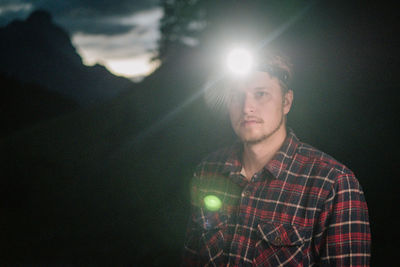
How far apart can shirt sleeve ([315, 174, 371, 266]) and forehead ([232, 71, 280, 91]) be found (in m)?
0.97

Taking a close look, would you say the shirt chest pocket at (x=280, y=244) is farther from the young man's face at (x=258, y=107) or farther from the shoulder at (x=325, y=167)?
the young man's face at (x=258, y=107)

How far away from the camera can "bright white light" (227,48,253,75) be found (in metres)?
2.42

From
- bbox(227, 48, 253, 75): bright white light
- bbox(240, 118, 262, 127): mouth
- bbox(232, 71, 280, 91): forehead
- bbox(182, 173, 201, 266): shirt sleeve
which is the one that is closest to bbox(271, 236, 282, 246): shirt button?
bbox(182, 173, 201, 266): shirt sleeve

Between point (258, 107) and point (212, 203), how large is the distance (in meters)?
0.97

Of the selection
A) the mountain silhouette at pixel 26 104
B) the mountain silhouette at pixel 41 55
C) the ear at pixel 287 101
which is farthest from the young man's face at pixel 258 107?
the mountain silhouette at pixel 41 55

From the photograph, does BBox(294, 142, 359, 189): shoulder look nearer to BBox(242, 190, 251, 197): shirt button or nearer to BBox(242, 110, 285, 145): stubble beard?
BBox(242, 110, 285, 145): stubble beard

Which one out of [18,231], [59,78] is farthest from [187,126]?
[59,78]

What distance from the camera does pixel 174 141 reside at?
16.0ft

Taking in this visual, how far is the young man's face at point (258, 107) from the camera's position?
7.34 feet

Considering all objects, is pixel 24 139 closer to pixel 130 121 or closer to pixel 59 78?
pixel 130 121

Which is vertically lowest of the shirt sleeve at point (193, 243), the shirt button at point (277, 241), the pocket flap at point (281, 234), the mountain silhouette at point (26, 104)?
the shirt sleeve at point (193, 243)

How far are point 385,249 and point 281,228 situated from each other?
1700 mm

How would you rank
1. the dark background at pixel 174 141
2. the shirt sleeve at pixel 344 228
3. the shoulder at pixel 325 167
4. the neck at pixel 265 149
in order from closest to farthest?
the shirt sleeve at pixel 344 228 → the shoulder at pixel 325 167 → the neck at pixel 265 149 → the dark background at pixel 174 141

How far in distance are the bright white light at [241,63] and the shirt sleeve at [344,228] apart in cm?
123
